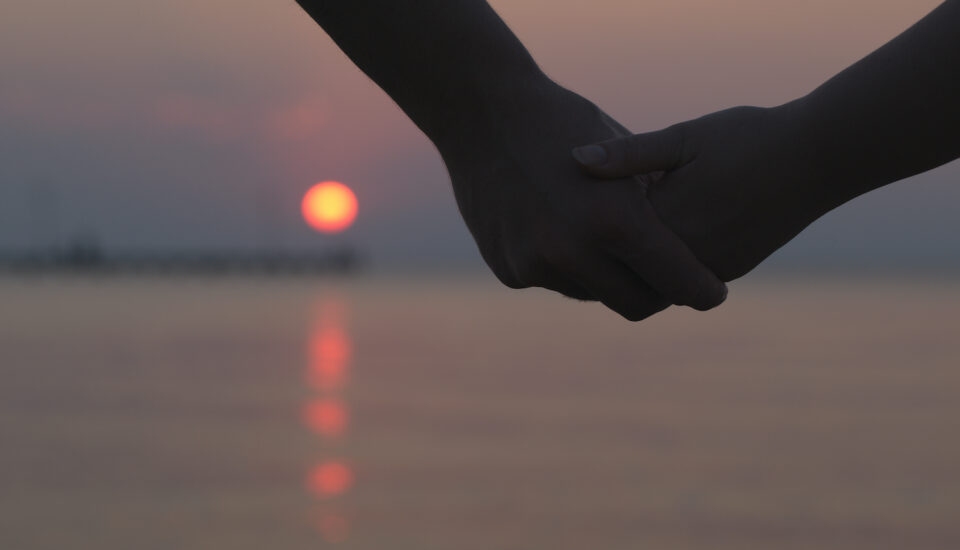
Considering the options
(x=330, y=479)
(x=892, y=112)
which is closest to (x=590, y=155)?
(x=892, y=112)

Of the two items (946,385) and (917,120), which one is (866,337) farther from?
(917,120)

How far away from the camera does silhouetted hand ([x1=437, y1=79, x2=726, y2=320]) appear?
6.55 ft

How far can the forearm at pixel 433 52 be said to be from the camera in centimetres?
183

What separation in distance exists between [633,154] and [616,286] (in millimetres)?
269

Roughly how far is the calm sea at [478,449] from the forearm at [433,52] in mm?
3142

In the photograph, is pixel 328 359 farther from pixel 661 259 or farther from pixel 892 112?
pixel 892 112

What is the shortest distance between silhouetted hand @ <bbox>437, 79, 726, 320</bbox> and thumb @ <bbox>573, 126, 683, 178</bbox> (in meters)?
0.03

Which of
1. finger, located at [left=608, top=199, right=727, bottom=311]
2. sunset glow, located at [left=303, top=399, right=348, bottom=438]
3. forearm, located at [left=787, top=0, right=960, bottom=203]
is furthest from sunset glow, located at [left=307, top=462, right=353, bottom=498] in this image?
forearm, located at [left=787, top=0, right=960, bottom=203]

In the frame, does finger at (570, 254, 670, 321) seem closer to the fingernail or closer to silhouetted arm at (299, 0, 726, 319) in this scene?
silhouetted arm at (299, 0, 726, 319)

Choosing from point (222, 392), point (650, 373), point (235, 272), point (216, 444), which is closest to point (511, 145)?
point (216, 444)

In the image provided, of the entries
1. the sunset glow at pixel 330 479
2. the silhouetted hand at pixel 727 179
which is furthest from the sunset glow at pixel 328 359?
the silhouetted hand at pixel 727 179

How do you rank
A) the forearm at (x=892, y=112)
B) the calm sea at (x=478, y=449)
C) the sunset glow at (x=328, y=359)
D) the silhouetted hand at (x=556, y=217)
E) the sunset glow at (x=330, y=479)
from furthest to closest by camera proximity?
the sunset glow at (x=328, y=359)
the sunset glow at (x=330, y=479)
the calm sea at (x=478, y=449)
the silhouetted hand at (x=556, y=217)
the forearm at (x=892, y=112)

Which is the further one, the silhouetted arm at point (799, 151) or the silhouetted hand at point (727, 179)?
the silhouetted hand at point (727, 179)

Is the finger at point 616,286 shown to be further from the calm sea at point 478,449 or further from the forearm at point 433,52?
the calm sea at point 478,449
